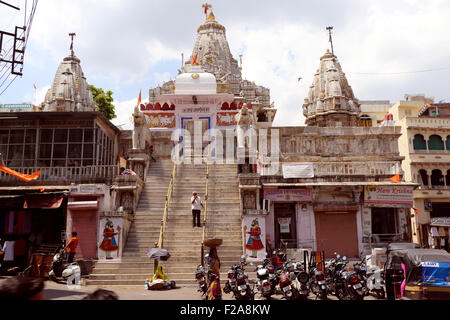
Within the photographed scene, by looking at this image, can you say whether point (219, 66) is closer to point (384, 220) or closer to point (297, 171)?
point (297, 171)

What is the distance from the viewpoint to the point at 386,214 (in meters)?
21.7

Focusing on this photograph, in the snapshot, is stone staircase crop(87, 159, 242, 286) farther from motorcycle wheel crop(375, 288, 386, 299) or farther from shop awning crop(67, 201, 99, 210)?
motorcycle wheel crop(375, 288, 386, 299)

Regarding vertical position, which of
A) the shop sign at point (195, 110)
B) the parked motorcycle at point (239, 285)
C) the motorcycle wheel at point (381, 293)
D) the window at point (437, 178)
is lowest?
the motorcycle wheel at point (381, 293)

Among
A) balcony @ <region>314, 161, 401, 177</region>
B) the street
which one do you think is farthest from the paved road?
balcony @ <region>314, 161, 401, 177</region>

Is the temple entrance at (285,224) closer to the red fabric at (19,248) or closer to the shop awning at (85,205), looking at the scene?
the shop awning at (85,205)

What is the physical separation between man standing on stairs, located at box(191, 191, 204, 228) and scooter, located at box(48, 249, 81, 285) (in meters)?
5.04

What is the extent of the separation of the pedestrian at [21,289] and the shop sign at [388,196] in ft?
63.8

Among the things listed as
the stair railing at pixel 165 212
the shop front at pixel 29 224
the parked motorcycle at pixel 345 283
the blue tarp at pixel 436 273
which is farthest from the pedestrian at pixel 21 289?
the shop front at pixel 29 224

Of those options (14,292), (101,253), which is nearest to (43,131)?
(101,253)

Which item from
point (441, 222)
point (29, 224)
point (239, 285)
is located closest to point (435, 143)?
point (441, 222)

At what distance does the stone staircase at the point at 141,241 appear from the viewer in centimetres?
1444

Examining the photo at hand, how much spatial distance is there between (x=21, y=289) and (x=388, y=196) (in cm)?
2042

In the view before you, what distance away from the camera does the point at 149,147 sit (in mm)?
23922
